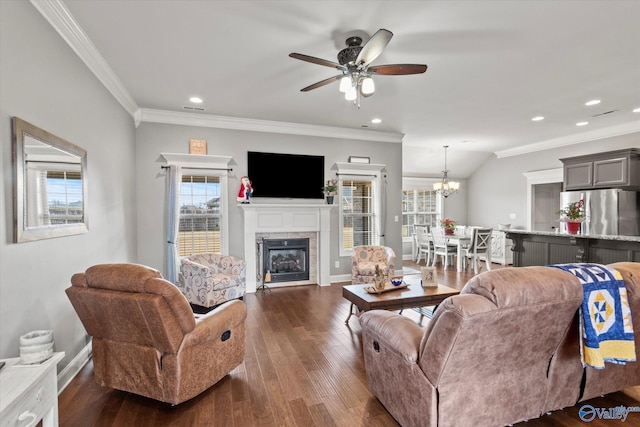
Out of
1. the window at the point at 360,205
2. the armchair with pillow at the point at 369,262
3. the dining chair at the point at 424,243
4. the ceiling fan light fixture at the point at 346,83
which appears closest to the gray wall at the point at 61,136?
the ceiling fan light fixture at the point at 346,83

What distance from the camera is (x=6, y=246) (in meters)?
1.81

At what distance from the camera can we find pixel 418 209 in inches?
357

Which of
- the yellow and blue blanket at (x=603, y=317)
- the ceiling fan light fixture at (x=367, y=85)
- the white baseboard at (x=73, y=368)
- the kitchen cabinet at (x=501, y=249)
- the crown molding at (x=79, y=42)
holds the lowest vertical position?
the white baseboard at (x=73, y=368)

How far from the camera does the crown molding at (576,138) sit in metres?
5.54

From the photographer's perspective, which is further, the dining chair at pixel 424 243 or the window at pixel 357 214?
the dining chair at pixel 424 243

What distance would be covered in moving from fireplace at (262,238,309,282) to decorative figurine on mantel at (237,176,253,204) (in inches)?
31.8

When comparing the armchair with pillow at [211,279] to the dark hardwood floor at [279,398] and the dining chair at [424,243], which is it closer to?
the dark hardwood floor at [279,398]

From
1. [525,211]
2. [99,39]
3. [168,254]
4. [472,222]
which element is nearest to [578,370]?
[99,39]

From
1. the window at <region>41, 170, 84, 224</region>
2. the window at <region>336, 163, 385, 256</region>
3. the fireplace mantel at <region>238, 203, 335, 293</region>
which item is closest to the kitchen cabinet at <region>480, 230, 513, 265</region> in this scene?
the window at <region>336, 163, 385, 256</region>

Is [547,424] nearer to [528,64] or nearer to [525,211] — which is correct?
[528,64]

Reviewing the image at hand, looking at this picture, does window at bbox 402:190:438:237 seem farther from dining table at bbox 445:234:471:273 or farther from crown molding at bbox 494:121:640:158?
crown molding at bbox 494:121:640:158

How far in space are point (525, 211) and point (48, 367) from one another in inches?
348

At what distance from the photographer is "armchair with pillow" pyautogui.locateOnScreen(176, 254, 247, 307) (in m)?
4.04

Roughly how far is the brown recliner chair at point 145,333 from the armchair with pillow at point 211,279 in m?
1.84
